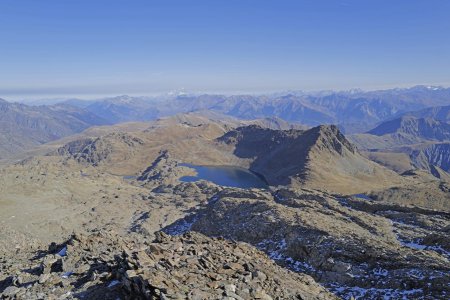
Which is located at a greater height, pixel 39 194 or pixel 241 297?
pixel 241 297

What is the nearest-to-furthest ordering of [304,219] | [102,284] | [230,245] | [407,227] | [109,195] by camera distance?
[102,284] < [230,245] < [304,219] < [407,227] < [109,195]

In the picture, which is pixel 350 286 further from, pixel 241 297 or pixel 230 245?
pixel 241 297

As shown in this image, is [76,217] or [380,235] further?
[76,217]

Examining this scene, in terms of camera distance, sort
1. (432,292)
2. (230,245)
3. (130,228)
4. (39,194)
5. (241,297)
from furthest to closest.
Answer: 1. (39,194)
2. (130,228)
3. (230,245)
4. (432,292)
5. (241,297)

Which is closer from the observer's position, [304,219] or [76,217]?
[304,219]

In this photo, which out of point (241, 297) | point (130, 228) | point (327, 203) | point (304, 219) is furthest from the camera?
point (130, 228)

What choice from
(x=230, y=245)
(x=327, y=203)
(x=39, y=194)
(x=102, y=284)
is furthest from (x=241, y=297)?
(x=39, y=194)

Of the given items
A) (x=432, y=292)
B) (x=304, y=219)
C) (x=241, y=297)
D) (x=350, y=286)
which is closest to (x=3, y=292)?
(x=241, y=297)

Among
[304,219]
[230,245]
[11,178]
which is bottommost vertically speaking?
[11,178]

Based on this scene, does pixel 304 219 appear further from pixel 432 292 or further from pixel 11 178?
pixel 11 178
